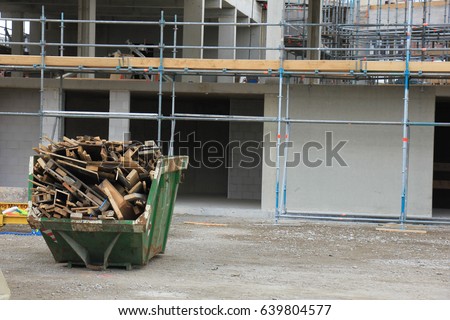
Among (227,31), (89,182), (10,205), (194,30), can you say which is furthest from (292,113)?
(227,31)

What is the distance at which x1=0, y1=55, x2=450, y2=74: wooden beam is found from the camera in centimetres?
1583

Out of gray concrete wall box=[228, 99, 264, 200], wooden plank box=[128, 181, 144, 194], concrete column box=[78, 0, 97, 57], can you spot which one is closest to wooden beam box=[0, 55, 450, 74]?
gray concrete wall box=[228, 99, 264, 200]

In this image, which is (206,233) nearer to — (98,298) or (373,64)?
(373,64)

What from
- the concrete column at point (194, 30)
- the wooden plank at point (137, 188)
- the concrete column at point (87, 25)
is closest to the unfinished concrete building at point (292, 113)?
the concrete column at point (87, 25)

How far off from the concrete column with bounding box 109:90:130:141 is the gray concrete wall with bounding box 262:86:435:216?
4.02 m

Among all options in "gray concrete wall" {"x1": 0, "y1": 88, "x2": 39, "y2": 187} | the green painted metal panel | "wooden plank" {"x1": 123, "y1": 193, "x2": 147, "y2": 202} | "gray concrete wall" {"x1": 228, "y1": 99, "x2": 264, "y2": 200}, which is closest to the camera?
the green painted metal panel

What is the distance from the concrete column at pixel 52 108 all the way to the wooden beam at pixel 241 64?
1.42 m

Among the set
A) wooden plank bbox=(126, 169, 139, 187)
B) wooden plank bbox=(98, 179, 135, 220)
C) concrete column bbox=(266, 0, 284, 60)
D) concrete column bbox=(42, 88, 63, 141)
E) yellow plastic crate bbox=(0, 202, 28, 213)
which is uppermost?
concrete column bbox=(266, 0, 284, 60)

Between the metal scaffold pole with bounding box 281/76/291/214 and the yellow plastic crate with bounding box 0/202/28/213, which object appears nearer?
the yellow plastic crate with bounding box 0/202/28/213

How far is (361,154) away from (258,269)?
288 inches

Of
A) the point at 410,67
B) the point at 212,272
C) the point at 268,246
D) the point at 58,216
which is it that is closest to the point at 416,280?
the point at 212,272

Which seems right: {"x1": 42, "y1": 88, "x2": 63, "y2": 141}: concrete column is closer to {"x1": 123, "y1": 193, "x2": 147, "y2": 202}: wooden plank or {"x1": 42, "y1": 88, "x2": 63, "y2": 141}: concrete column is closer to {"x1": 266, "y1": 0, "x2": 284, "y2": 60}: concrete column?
{"x1": 266, "y1": 0, "x2": 284, "y2": 60}: concrete column
